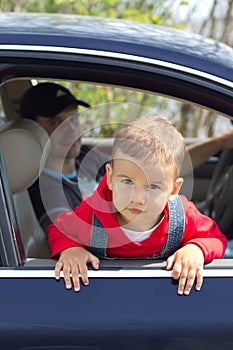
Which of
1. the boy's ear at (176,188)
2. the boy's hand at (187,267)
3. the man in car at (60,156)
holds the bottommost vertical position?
the man in car at (60,156)

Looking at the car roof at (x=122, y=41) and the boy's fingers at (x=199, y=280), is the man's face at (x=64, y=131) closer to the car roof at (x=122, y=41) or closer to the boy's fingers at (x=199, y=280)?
the car roof at (x=122, y=41)

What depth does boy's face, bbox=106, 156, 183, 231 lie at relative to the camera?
2016 millimetres

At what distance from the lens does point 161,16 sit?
619 centimetres

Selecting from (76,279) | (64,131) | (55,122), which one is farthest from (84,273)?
(55,122)

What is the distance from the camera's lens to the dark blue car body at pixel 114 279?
1.90 meters

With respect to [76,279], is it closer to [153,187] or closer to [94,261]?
[94,261]

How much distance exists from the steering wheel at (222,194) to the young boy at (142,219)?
944mm

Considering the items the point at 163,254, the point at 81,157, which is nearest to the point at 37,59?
the point at 163,254

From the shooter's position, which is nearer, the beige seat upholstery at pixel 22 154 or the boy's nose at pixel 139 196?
the boy's nose at pixel 139 196

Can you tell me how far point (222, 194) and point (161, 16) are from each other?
3228mm

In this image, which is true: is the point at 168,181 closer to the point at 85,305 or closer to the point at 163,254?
the point at 163,254

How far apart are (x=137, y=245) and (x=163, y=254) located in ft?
0.26

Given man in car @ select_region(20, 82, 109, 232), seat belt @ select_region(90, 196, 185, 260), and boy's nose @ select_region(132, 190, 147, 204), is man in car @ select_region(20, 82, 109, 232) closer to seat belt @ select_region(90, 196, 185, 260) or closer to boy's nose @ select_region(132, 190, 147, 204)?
seat belt @ select_region(90, 196, 185, 260)

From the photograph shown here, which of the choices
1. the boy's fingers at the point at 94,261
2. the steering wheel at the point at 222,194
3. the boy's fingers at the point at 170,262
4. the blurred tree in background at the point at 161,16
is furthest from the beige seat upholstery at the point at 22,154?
the blurred tree in background at the point at 161,16
